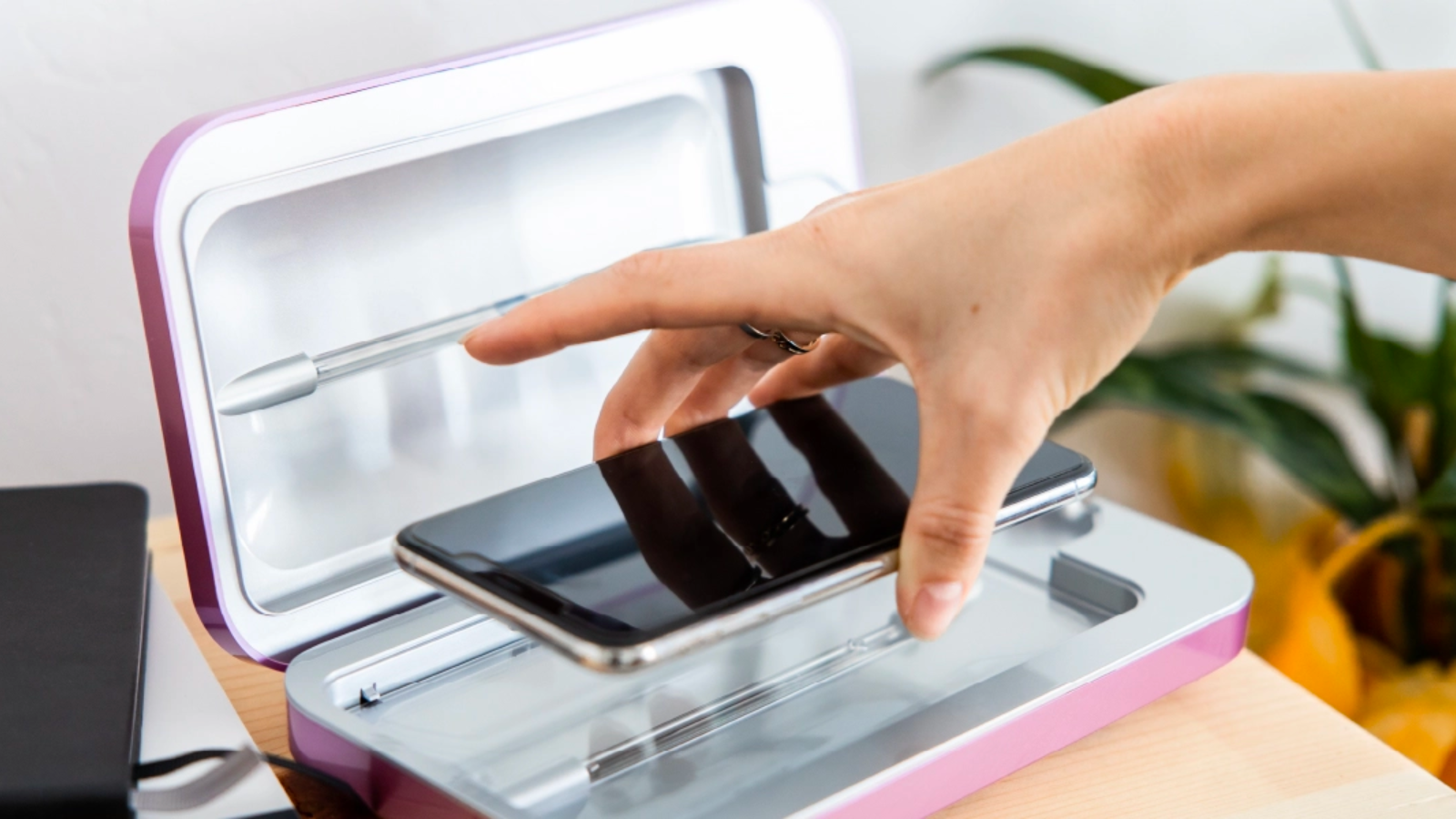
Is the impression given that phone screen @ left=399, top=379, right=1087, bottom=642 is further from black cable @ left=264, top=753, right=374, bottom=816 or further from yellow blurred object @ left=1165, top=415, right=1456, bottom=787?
yellow blurred object @ left=1165, top=415, right=1456, bottom=787

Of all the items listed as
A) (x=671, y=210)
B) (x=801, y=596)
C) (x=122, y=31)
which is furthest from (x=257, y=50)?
(x=801, y=596)

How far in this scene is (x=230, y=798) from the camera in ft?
1.38

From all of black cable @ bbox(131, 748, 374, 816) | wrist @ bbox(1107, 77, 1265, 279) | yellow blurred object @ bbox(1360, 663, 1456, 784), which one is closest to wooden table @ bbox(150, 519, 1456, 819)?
black cable @ bbox(131, 748, 374, 816)

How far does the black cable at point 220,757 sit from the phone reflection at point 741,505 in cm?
15

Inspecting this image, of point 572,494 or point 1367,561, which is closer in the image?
point 572,494

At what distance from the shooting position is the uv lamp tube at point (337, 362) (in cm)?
50

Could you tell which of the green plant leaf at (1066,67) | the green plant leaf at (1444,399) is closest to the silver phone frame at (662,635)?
the green plant leaf at (1066,67)

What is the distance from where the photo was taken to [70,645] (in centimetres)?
44

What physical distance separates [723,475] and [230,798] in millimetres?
212

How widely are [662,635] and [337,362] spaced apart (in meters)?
0.22

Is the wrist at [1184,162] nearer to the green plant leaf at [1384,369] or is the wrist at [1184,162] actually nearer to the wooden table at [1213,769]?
the wooden table at [1213,769]

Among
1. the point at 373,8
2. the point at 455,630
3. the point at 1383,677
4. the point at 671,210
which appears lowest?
the point at 1383,677

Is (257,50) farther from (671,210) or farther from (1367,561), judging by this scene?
(1367,561)

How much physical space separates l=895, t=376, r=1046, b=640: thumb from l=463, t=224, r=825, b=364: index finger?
0.19 feet
